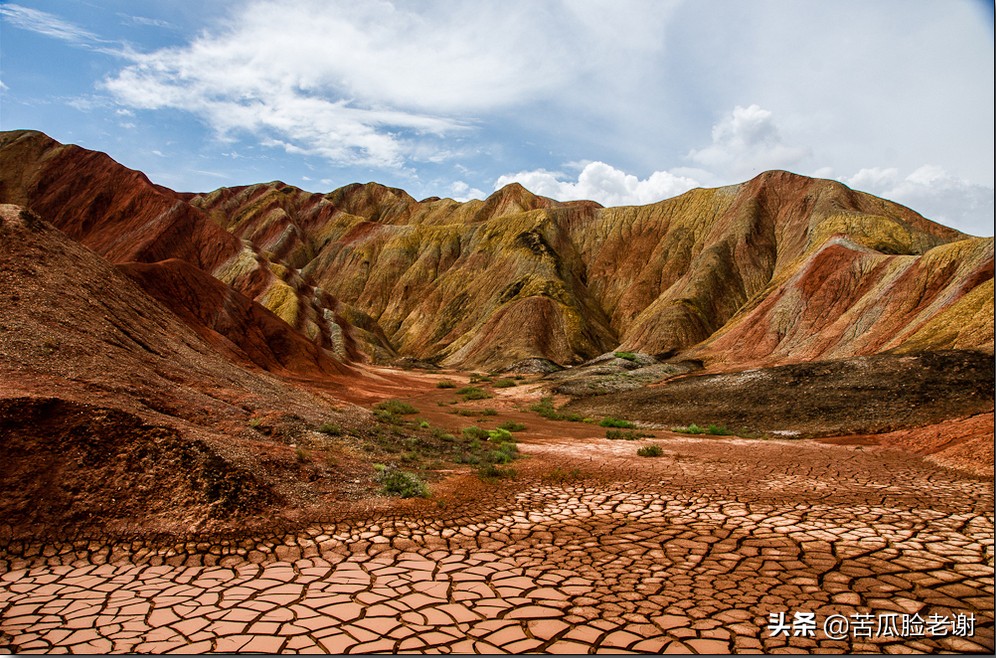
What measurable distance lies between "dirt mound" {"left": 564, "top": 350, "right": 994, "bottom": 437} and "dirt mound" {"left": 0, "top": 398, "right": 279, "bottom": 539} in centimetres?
1755

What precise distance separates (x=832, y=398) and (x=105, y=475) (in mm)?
22201

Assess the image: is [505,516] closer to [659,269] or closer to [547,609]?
[547,609]

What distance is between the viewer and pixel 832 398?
20.2 m

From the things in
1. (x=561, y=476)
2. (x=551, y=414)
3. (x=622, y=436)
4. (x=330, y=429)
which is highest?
(x=330, y=429)

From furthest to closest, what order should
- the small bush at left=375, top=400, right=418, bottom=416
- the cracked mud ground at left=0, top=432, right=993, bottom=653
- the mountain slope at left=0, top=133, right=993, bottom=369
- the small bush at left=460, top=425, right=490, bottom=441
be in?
the mountain slope at left=0, top=133, right=993, bottom=369 → the small bush at left=375, top=400, right=418, bottom=416 → the small bush at left=460, top=425, right=490, bottom=441 → the cracked mud ground at left=0, top=432, right=993, bottom=653

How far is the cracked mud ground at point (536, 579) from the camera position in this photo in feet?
12.7

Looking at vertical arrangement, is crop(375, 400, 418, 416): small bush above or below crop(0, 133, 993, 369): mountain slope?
below

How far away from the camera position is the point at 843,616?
13.7ft

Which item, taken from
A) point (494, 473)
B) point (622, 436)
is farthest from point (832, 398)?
point (494, 473)

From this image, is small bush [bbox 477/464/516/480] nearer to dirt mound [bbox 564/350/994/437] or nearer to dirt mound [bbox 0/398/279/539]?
dirt mound [bbox 0/398/279/539]

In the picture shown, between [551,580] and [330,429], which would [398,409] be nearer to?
[330,429]

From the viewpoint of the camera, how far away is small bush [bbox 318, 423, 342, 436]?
36.4ft

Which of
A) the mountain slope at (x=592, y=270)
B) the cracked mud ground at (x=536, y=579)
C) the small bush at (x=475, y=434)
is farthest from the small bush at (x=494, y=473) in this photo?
the mountain slope at (x=592, y=270)

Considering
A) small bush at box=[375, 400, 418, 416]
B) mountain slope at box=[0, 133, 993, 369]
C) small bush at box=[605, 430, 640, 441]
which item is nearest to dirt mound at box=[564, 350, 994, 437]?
small bush at box=[605, 430, 640, 441]
